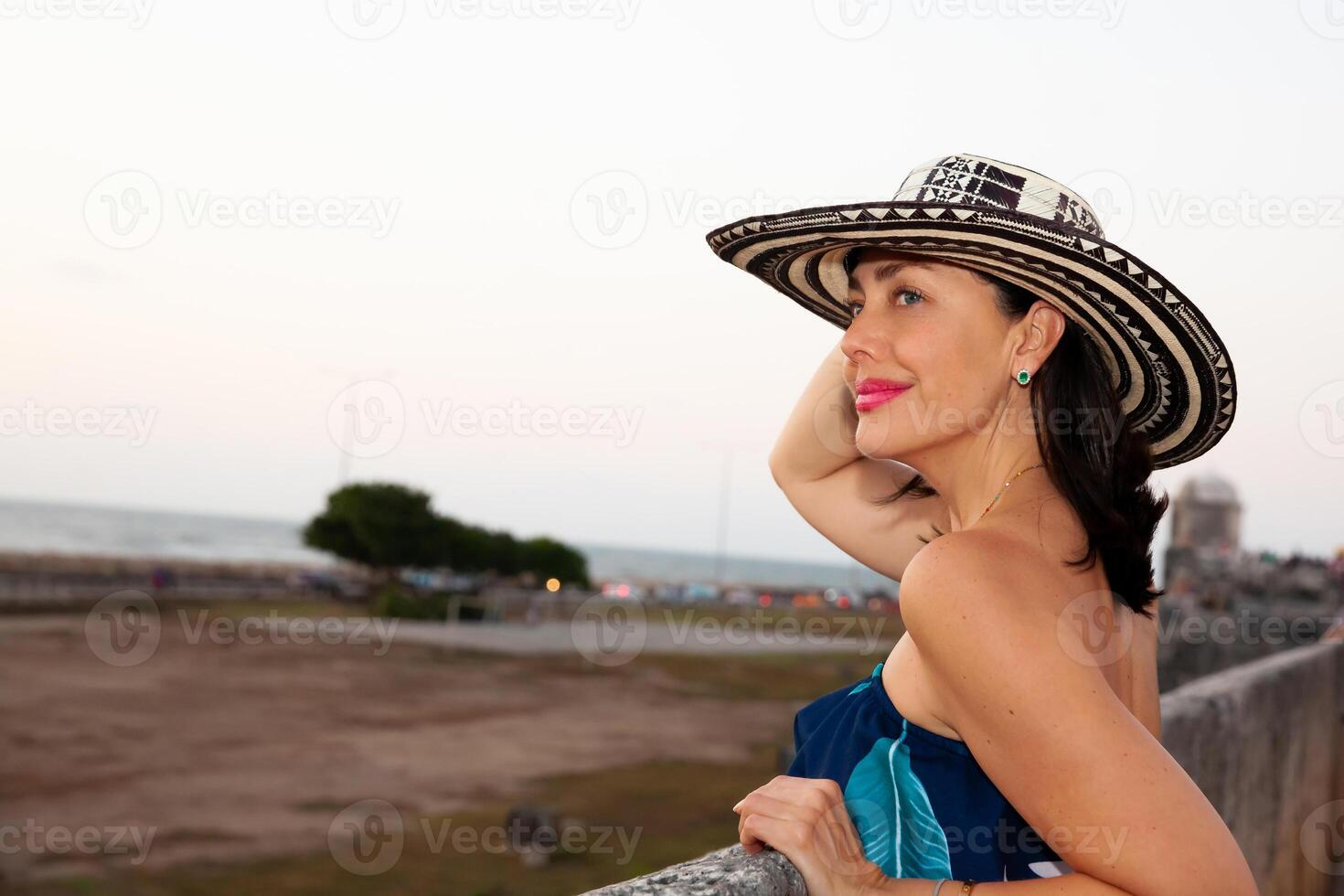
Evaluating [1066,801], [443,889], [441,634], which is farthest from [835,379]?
[441,634]

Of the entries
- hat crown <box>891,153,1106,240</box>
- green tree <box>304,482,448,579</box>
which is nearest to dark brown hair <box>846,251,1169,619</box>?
hat crown <box>891,153,1106,240</box>

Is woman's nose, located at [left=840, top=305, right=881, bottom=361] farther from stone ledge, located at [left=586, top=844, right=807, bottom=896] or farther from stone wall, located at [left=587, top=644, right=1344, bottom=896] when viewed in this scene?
stone wall, located at [left=587, top=644, right=1344, bottom=896]

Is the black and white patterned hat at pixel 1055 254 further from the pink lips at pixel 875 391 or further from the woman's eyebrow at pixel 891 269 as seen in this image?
Result: the pink lips at pixel 875 391

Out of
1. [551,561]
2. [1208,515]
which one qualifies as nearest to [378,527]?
[551,561]

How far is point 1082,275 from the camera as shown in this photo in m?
1.70

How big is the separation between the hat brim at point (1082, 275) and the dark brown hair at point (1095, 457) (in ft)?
0.16

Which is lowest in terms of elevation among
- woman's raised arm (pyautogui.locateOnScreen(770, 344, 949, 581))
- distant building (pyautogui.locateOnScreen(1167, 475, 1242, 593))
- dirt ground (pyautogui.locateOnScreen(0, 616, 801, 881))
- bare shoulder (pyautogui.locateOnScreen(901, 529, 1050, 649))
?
dirt ground (pyautogui.locateOnScreen(0, 616, 801, 881))

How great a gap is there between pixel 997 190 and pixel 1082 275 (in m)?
0.19

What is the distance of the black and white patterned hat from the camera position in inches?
65.2

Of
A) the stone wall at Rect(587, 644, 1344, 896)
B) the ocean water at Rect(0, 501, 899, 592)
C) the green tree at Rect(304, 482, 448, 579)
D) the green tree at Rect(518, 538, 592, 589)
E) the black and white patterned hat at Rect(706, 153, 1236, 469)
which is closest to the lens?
the black and white patterned hat at Rect(706, 153, 1236, 469)

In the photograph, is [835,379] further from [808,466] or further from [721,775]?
[721,775]

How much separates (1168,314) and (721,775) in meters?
12.7

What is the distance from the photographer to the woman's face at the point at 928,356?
1.75 metres

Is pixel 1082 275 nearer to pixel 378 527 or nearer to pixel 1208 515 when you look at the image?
pixel 1208 515
